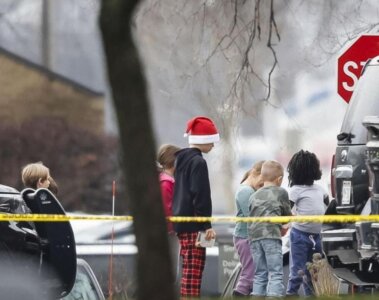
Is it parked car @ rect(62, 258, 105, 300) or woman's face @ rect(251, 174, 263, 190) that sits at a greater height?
A: woman's face @ rect(251, 174, 263, 190)

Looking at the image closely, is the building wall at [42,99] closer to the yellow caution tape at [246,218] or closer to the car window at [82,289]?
the yellow caution tape at [246,218]

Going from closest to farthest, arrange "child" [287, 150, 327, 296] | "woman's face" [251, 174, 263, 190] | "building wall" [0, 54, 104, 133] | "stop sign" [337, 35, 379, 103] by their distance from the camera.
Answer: "child" [287, 150, 327, 296]
"woman's face" [251, 174, 263, 190]
"stop sign" [337, 35, 379, 103]
"building wall" [0, 54, 104, 133]

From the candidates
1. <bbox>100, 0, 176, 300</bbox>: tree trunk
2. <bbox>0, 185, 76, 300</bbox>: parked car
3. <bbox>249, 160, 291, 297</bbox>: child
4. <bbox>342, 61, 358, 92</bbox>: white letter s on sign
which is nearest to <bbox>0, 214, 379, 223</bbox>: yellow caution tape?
<bbox>0, 185, 76, 300</bbox>: parked car

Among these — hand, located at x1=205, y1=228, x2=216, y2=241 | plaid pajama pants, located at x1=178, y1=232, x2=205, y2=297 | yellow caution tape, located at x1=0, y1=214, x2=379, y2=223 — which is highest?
yellow caution tape, located at x1=0, y1=214, x2=379, y2=223

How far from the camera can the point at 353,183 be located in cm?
1343

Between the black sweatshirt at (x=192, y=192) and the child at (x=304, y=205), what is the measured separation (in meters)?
1.19

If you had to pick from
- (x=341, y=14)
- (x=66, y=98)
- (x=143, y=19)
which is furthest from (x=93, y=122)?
(x=341, y=14)

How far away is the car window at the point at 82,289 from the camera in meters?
12.5

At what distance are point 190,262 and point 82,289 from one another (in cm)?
136

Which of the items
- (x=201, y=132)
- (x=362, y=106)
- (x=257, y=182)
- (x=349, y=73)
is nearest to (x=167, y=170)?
(x=201, y=132)

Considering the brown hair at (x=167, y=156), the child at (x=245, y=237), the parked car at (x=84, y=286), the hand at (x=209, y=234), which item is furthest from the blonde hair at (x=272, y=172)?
the parked car at (x=84, y=286)

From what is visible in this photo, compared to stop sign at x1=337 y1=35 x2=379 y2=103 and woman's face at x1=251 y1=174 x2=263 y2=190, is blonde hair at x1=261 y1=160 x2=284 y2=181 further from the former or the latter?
stop sign at x1=337 y1=35 x2=379 y2=103

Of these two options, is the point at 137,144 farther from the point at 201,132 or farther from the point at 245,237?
the point at 245,237

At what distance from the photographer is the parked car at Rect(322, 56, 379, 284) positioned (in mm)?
13352
